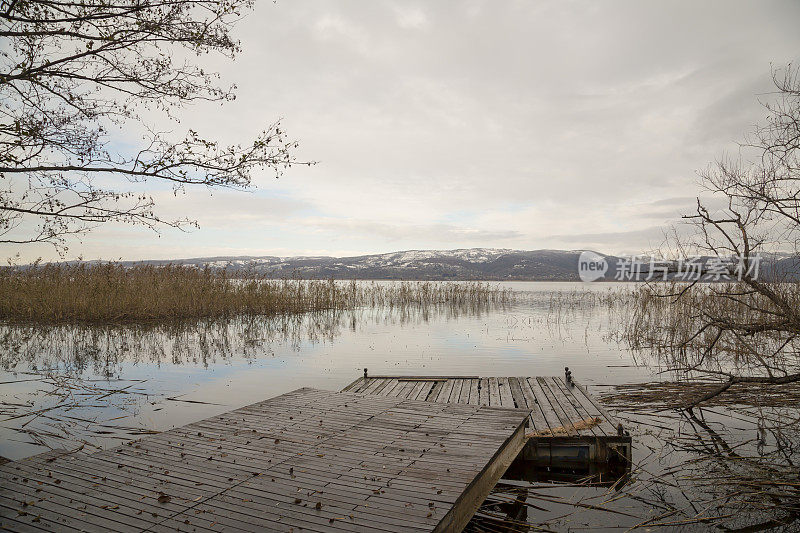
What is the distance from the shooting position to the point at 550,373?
13.5 m

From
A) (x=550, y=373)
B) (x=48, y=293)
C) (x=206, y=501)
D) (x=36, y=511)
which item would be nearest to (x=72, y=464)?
(x=36, y=511)

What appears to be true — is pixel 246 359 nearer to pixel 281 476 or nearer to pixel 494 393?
pixel 494 393

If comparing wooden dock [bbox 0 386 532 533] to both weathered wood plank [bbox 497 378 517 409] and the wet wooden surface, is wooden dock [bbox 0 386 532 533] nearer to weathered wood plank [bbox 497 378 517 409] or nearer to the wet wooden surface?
the wet wooden surface

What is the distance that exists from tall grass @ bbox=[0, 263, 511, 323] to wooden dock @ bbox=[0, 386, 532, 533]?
16032 millimetres

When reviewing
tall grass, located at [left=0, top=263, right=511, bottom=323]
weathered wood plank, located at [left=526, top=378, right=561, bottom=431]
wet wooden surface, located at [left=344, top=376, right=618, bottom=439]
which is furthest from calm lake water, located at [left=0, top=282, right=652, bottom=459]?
weathered wood plank, located at [left=526, top=378, right=561, bottom=431]

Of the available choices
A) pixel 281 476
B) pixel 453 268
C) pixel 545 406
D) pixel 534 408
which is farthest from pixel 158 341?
pixel 453 268

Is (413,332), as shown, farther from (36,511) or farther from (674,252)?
(36,511)

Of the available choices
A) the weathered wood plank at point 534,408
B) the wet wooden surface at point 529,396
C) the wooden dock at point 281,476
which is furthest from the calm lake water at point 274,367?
the wooden dock at point 281,476

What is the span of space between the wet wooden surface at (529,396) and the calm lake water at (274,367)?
80 cm

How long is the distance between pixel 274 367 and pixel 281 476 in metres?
9.60

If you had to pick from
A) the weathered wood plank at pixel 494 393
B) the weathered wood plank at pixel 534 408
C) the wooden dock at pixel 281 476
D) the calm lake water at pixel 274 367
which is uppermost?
the wooden dock at pixel 281 476

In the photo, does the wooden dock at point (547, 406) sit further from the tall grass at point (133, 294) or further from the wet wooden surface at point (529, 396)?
the tall grass at point (133, 294)

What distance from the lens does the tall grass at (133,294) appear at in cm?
1986

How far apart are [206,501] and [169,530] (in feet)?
1.59
